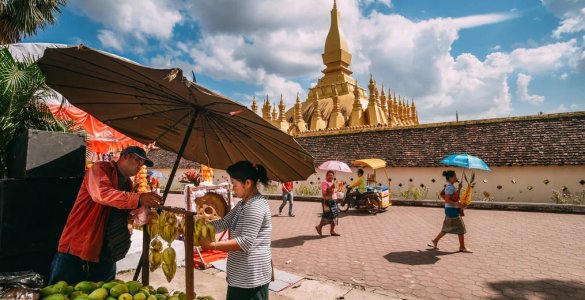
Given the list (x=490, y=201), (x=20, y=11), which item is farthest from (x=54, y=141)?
(x=490, y=201)

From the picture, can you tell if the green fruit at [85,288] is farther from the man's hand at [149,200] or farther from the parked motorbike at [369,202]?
the parked motorbike at [369,202]

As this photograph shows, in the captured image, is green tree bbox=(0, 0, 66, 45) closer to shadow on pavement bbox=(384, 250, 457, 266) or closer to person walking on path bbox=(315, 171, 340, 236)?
person walking on path bbox=(315, 171, 340, 236)

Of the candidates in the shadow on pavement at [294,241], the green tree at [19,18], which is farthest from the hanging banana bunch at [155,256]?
the green tree at [19,18]

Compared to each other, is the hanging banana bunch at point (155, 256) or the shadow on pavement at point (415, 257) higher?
the hanging banana bunch at point (155, 256)

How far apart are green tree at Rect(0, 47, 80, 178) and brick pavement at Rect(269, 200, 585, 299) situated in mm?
4607

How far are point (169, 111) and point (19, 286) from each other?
146 cm

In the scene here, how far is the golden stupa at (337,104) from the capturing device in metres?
28.1

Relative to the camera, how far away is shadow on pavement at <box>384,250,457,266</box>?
6469 millimetres

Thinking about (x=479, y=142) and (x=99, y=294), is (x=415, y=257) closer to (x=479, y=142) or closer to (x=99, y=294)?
(x=99, y=294)

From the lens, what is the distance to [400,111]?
36875mm

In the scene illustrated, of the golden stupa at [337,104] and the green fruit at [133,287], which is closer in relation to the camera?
the green fruit at [133,287]

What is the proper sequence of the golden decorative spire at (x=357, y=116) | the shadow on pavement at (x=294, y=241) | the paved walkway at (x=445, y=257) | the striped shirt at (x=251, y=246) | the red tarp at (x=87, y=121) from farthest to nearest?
the golden decorative spire at (x=357, y=116)
the shadow on pavement at (x=294, y=241)
the red tarp at (x=87, y=121)
the paved walkway at (x=445, y=257)
the striped shirt at (x=251, y=246)

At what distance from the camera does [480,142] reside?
659 inches

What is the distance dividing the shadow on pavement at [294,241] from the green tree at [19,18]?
1181 centimetres
